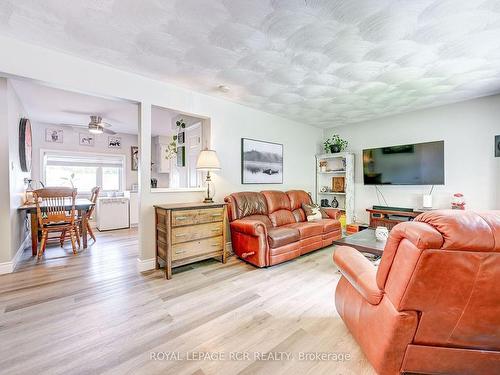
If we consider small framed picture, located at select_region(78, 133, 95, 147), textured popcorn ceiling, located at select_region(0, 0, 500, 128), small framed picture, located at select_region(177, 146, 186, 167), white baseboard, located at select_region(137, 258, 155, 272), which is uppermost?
textured popcorn ceiling, located at select_region(0, 0, 500, 128)

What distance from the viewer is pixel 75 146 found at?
218 inches

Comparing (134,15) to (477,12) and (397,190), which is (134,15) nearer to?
(477,12)

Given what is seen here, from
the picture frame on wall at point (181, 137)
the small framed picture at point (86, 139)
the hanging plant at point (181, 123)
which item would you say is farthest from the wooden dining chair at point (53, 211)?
the small framed picture at point (86, 139)

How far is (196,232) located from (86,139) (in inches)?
191

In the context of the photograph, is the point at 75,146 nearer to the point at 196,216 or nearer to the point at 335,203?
the point at 196,216

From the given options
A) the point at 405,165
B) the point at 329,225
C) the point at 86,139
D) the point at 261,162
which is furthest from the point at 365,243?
the point at 86,139

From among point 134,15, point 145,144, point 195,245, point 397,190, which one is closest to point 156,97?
point 145,144

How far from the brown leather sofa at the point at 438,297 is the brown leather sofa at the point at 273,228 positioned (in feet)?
5.49

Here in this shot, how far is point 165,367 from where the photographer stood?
1.38 m

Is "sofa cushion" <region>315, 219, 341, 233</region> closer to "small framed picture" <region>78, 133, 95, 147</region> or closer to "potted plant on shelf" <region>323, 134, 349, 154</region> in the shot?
"potted plant on shelf" <region>323, 134, 349, 154</region>

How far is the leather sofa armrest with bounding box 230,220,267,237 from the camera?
2.89 metres

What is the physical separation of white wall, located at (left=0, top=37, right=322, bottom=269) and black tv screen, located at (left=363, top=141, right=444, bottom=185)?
1493 millimetres

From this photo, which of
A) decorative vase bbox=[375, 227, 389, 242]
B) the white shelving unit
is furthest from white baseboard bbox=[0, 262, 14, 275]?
the white shelving unit

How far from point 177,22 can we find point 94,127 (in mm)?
3513
